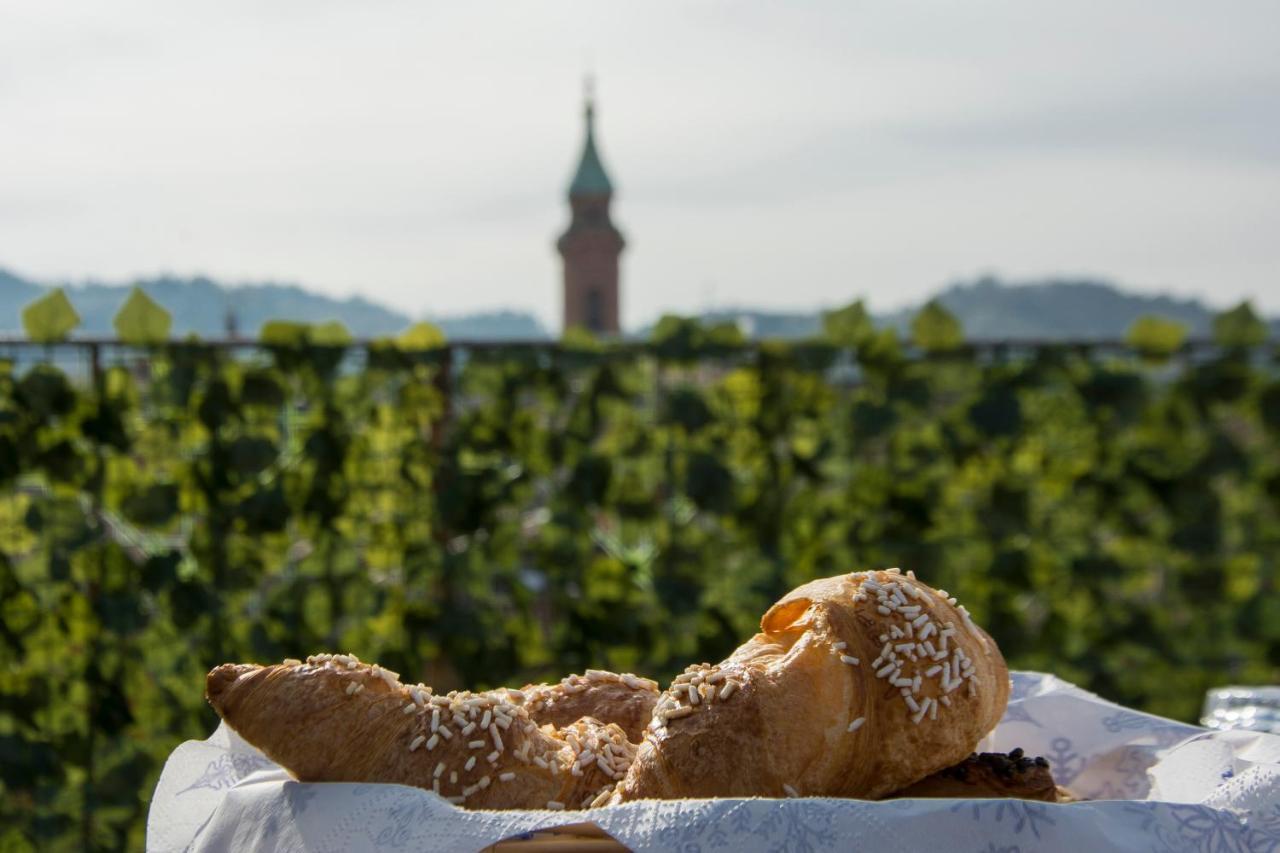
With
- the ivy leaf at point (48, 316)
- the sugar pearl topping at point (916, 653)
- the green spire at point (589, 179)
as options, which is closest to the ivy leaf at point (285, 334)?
the ivy leaf at point (48, 316)

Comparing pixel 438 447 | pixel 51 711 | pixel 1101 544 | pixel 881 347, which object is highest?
pixel 881 347

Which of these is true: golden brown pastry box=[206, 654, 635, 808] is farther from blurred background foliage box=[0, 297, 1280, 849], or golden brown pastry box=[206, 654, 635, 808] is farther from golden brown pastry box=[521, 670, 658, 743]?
blurred background foliage box=[0, 297, 1280, 849]

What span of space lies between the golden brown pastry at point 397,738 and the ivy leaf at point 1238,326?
12.2 feet

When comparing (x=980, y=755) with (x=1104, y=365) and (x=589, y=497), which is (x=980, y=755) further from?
(x=1104, y=365)

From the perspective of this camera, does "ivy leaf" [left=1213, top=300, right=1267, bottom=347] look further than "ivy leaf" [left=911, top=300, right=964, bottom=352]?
Yes

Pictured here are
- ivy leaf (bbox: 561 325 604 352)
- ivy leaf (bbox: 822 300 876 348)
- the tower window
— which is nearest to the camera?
ivy leaf (bbox: 561 325 604 352)

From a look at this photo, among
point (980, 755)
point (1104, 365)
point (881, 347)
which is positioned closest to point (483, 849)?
point (980, 755)

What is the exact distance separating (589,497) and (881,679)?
2.76 m

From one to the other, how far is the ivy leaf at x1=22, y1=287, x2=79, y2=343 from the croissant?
2982mm

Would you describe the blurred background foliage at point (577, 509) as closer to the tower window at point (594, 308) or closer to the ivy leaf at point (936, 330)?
the ivy leaf at point (936, 330)

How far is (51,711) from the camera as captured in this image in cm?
419

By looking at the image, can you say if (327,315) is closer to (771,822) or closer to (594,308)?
(771,822)

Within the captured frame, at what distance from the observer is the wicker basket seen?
1384mm

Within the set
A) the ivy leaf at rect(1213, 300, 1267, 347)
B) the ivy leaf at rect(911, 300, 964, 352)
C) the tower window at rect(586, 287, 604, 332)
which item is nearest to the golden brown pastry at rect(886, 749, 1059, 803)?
the ivy leaf at rect(911, 300, 964, 352)
